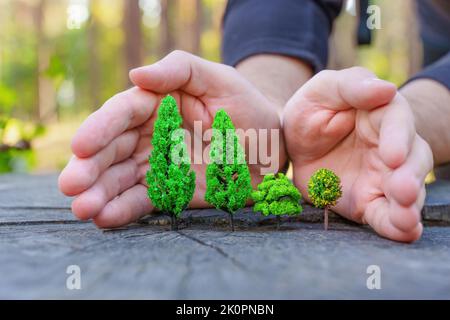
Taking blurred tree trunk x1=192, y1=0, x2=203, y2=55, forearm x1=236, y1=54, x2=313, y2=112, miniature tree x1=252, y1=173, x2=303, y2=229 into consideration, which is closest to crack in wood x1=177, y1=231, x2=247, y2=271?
miniature tree x1=252, y1=173, x2=303, y2=229

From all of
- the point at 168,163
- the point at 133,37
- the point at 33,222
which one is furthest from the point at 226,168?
the point at 133,37

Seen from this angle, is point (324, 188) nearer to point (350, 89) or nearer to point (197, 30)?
point (350, 89)

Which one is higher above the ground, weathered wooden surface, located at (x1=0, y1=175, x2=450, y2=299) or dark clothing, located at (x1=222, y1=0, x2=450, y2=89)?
dark clothing, located at (x1=222, y1=0, x2=450, y2=89)

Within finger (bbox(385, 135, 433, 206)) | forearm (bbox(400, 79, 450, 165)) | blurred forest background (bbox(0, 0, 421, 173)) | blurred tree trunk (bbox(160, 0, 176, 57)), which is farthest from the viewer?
blurred tree trunk (bbox(160, 0, 176, 57))

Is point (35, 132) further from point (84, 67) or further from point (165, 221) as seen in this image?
point (84, 67)

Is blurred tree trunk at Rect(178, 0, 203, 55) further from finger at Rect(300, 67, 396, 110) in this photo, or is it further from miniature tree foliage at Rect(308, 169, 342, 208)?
miniature tree foliage at Rect(308, 169, 342, 208)
